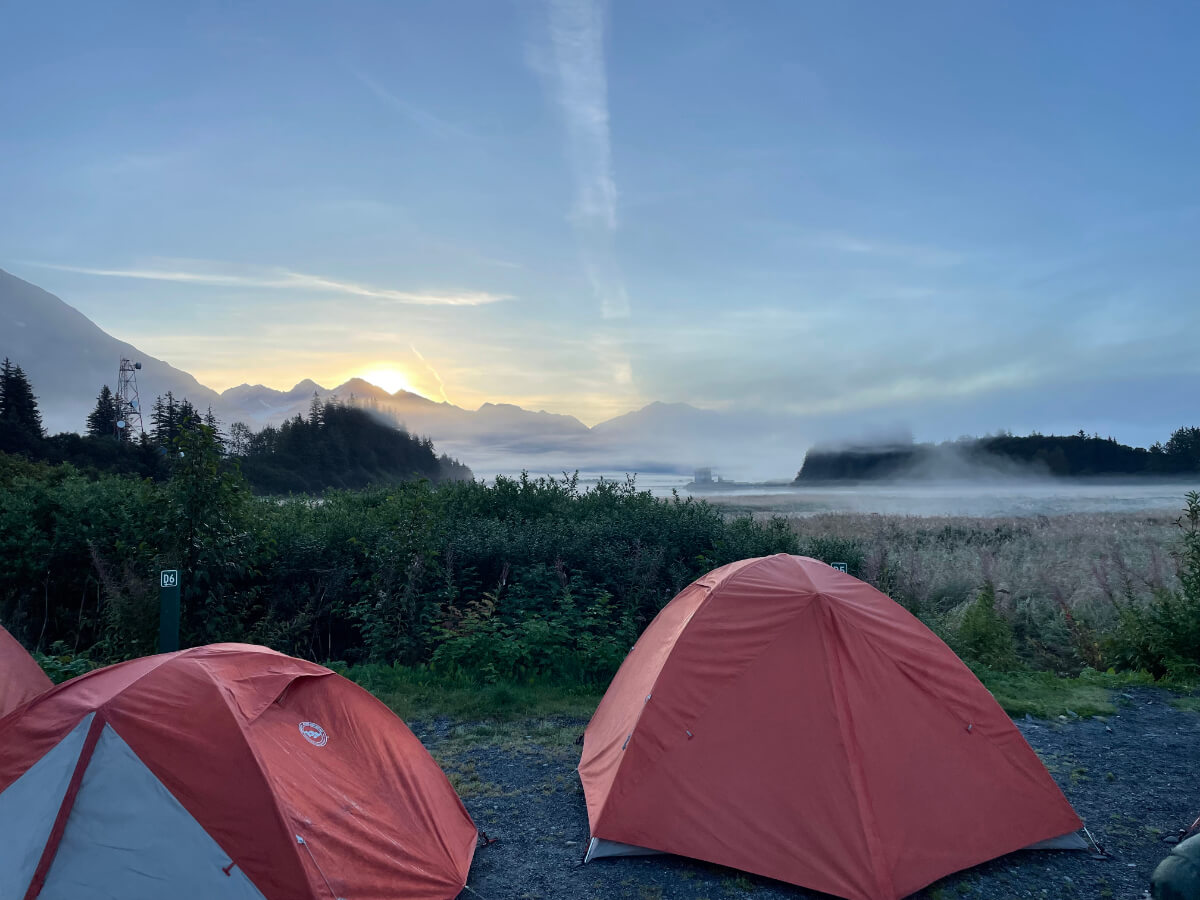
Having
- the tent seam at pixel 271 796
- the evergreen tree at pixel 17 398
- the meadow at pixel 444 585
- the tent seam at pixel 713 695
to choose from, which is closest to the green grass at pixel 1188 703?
the meadow at pixel 444 585

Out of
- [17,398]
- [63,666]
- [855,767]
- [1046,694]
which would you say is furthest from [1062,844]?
[17,398]

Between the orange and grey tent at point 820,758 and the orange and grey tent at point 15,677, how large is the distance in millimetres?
4348

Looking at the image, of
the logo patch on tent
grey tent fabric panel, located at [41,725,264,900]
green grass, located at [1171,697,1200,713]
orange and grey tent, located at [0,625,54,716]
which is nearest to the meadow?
green grass, located at [1171,697,1200,713]

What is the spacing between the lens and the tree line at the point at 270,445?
29781 millimetres

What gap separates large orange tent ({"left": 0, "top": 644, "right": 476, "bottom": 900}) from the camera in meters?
3.55

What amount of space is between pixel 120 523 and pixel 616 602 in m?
7.55

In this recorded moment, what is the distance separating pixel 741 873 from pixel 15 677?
5.52 m

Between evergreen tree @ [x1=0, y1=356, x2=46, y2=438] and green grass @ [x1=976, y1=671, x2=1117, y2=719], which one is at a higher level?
evergreen tree @ [x1=0, y1=356, x2=46, y2=438]

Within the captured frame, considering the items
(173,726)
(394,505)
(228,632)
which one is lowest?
(228,632)

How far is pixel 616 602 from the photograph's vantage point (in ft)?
37.6

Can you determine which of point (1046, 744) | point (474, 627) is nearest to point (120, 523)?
point (474, 627)

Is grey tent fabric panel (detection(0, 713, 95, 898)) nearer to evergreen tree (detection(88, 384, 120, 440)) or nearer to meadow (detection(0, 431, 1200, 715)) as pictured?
meadow (detection(0, 431, 1200, 715))

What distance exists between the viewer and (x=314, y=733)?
4.52 meters

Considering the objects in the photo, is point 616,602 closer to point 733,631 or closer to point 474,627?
point 474,627
